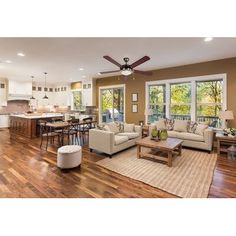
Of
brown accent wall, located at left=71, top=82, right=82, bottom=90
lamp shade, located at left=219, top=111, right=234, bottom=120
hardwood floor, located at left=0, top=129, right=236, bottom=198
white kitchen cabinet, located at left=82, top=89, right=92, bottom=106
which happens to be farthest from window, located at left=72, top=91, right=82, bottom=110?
lamp shade, located at left=219, top=111, right=234, bottom=120

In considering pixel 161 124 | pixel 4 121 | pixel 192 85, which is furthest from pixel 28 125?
pixel 192 85

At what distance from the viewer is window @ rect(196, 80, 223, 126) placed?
520 centimetres

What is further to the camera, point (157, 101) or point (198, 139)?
point (157, 101)

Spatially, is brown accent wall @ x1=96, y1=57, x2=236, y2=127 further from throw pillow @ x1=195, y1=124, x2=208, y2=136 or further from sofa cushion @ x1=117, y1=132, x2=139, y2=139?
sofa cushion @ x1=117, y1=132, x2=139, y2=139

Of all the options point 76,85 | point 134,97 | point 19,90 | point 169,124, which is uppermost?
point 76,85

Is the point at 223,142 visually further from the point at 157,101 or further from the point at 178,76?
the point at 157,101

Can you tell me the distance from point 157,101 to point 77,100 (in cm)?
515

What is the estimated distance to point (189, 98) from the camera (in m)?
5.74
